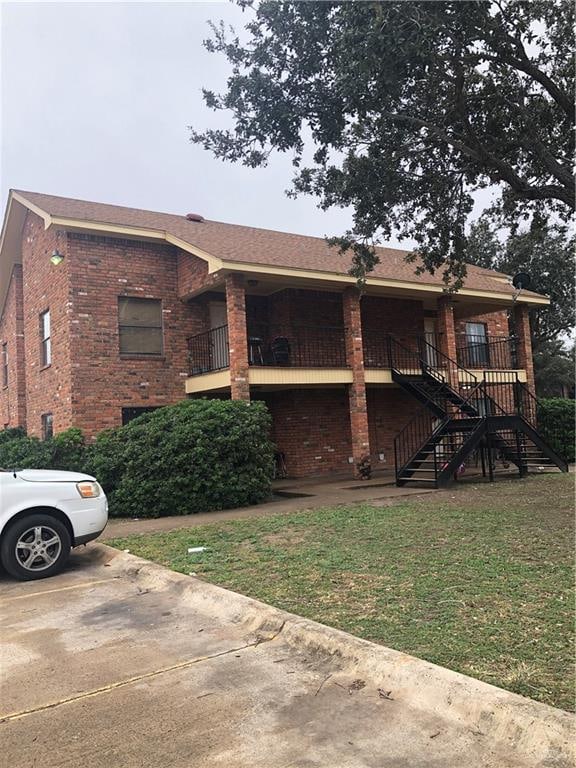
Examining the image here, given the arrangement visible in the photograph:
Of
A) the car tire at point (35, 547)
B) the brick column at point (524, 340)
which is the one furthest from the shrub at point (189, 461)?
the brick column at point (524, 340)

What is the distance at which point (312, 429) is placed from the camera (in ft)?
56.2

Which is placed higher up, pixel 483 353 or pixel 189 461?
pixel 483 353

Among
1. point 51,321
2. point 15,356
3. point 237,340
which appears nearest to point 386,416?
point 237,340

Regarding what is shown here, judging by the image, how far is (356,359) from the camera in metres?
15.3

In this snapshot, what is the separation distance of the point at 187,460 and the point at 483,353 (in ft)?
44.1

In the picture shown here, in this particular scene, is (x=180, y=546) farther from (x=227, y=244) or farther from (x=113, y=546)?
(x=227, y=244)

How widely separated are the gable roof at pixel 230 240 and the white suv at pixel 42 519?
22.9 feet

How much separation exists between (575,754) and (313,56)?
9.74 metres

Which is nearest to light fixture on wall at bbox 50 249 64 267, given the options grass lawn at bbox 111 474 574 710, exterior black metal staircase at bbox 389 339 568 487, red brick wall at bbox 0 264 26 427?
red brick wall at bbox 0 264 26 427

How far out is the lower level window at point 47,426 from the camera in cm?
1600

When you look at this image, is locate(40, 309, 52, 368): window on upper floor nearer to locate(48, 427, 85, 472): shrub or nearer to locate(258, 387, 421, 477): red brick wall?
locate(48, 427, 85, 472): shrub

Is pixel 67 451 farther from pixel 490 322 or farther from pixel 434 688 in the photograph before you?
pixel 490 322

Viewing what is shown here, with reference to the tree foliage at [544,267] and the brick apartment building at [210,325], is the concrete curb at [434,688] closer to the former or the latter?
the brick apartment building at [210,325]

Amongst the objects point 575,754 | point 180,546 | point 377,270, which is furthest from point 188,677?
point 377,270
